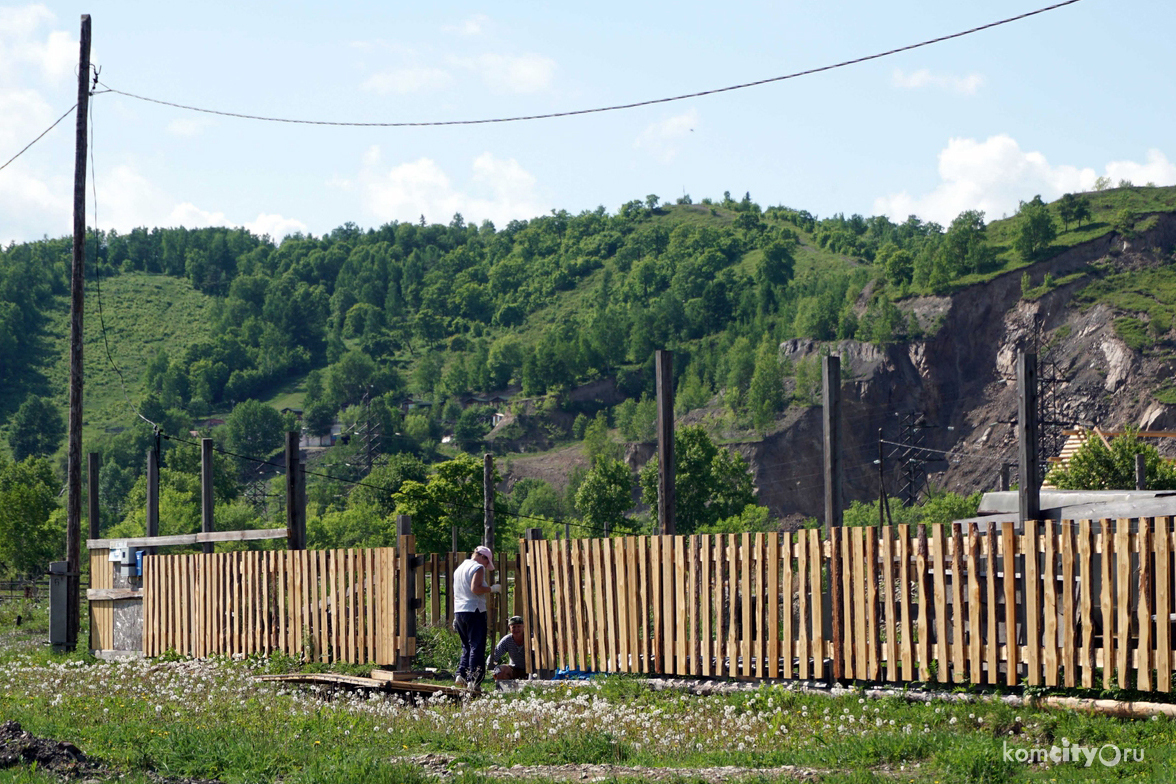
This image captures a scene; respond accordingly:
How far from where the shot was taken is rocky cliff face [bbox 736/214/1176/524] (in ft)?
341

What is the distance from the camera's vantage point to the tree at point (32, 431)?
5881 inches

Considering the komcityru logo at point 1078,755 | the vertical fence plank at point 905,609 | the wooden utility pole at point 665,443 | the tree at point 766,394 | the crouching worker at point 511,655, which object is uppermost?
the tree at point 766,394

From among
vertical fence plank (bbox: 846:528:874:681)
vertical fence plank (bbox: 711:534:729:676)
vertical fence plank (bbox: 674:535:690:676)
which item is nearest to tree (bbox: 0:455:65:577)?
vertical fence plank (bbox: 674:535:690:676)

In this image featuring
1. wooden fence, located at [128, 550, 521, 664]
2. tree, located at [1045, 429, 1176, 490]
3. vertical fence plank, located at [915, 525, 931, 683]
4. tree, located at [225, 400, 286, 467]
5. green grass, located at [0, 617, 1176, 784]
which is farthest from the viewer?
tree, located at [225, 400, 286, 467]

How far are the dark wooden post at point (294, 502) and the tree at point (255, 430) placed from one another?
139m

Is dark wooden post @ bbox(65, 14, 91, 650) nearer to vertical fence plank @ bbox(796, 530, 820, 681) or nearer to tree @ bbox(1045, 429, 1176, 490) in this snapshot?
vertical fence plank @ bbox(796, 530, 820, 681)

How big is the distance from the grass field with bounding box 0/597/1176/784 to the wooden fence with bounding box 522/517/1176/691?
627 mm

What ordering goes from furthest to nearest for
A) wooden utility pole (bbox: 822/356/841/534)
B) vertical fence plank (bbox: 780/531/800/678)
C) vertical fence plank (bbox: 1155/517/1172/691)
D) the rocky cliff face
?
the rocky cliff face → wooden utility pole (bbox: 822/356/841/534) → vertical fence plank (bbox: 780/531/800/678) → vertical fence plank (bbox: 1155/517/1172/691)

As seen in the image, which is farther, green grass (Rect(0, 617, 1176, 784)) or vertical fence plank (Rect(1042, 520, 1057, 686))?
vertical fence plank (Rect(1042, 520, 1057, 686))

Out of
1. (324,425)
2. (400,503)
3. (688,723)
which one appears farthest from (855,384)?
(688,723)

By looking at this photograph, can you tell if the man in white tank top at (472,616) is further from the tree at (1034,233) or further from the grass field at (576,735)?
the tree at (1034,233)

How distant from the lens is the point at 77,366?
19.8 meters

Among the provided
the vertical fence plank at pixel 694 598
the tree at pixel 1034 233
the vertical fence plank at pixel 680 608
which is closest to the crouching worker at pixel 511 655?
the vertical fence plank at pixel 680 608

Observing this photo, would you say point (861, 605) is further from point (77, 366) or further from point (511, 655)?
point (77, 366)
